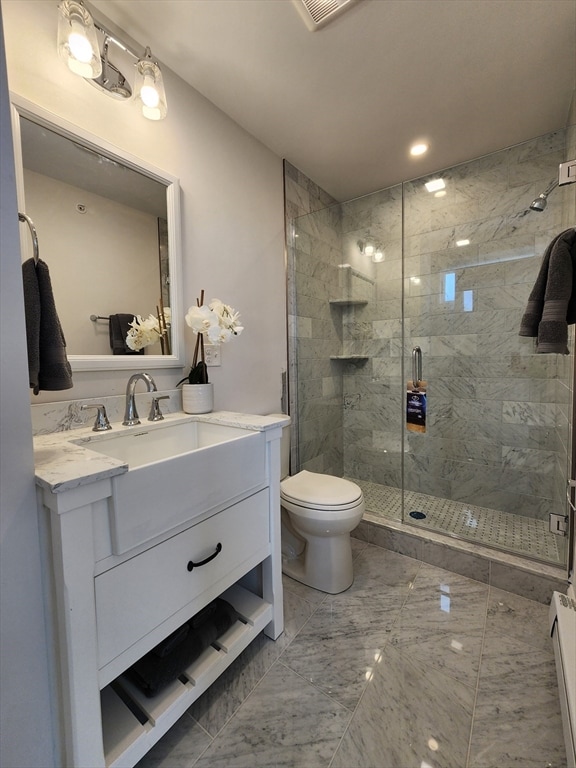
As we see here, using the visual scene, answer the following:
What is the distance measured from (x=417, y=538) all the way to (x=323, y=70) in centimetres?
242

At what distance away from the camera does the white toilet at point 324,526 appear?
152cm

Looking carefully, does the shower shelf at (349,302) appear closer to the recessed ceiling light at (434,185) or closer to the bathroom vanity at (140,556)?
the recessed ceiling light at (434,185)

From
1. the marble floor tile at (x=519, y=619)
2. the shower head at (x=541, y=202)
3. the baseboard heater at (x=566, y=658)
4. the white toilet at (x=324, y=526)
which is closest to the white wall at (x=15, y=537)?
the white toilet at (x=324, y=526)

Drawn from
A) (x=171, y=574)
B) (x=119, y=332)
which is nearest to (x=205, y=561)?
(x=171, y=574)

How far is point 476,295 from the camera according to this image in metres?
2.23

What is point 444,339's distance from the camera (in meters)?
2.37

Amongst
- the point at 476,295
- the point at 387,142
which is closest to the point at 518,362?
the point at 476,295

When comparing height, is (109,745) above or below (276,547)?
below

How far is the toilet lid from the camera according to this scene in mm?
1547

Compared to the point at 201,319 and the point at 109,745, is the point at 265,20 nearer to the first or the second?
the point at 201,319

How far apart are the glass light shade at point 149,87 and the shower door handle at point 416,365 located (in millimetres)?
2082

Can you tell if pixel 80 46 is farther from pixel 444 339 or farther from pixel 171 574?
pixel 444 339

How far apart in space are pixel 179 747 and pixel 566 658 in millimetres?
1238

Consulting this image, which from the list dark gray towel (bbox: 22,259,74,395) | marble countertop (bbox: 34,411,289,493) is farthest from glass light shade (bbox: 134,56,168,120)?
marble countertop (bbox: 34,411,289,493)
